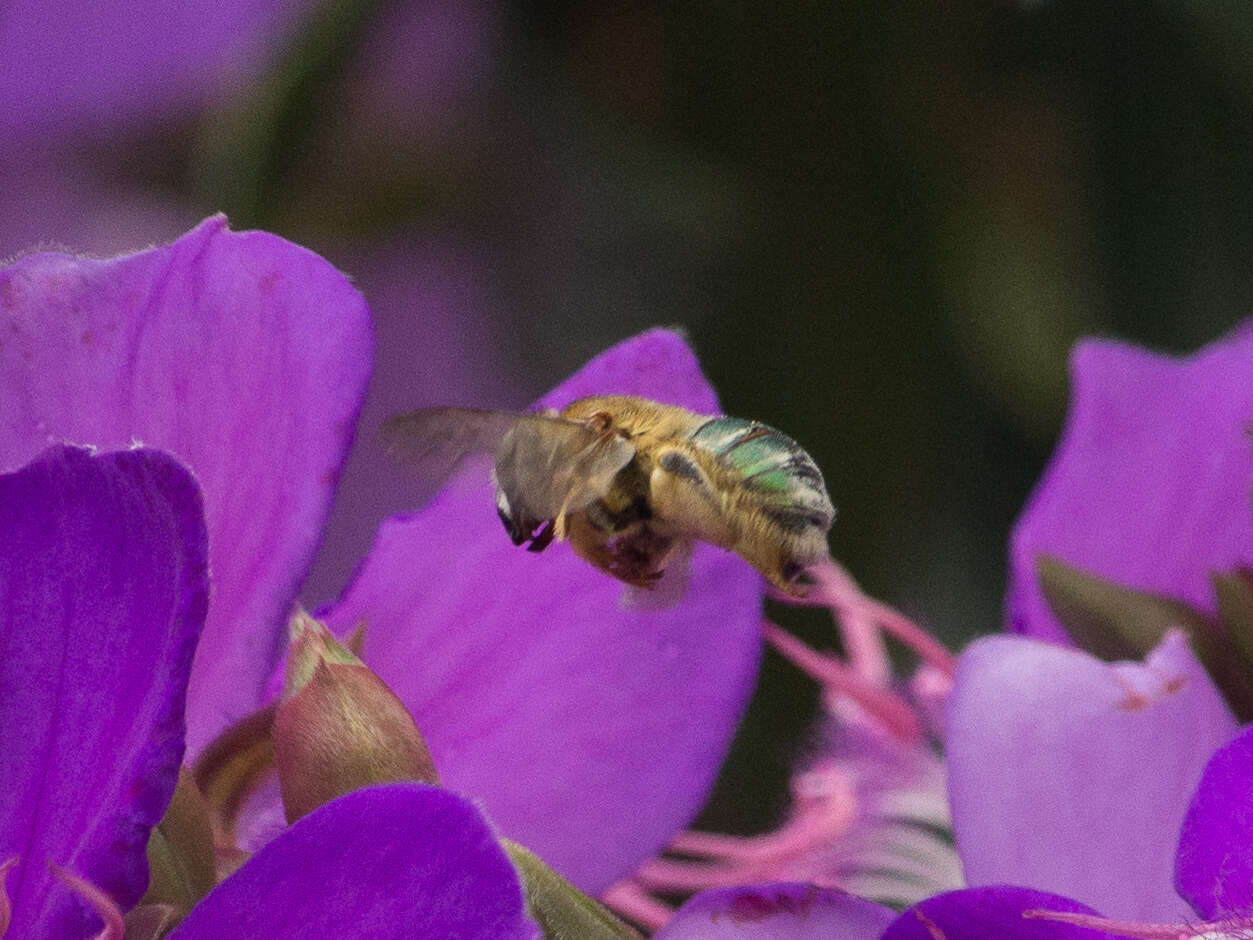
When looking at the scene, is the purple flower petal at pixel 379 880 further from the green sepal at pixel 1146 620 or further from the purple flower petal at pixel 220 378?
the green sepal at pixel 1146 620

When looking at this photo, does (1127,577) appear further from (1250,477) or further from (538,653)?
(538,653)

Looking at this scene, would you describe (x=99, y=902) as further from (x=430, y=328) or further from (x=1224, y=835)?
(x=430, y=328)

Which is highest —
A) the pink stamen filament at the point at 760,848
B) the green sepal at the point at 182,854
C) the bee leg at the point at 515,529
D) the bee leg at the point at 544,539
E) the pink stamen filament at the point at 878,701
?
the bee leg at the point at 515,529

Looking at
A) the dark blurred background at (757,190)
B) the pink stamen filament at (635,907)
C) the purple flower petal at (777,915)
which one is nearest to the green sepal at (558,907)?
the purple flower petal at (777,915)

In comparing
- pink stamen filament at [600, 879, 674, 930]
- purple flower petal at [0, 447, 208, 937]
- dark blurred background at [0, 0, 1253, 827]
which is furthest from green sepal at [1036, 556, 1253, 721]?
dark blurred background at [0, 0, 1253, 827]

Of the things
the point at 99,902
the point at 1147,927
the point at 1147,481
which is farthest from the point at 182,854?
the point at 1147,481

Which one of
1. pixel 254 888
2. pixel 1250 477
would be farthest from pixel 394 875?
pixel 1250 477
